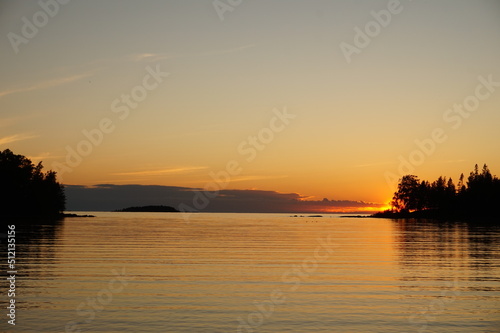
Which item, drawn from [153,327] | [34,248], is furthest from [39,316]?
[34,248]

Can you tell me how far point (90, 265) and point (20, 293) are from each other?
44.3 ft

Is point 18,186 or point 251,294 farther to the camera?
point 18,186

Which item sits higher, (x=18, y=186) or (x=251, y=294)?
(x=18, y=186)

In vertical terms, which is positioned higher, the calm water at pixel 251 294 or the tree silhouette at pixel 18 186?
the tree silhouette at pixel 18 186

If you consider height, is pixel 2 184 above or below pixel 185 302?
above

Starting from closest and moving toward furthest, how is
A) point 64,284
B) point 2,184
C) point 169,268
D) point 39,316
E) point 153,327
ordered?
point 153,327, point 39,316, point 64,284, point 169,268, point 2,184

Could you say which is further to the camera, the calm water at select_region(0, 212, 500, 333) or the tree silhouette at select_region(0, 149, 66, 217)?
the tree silhouette at select_region(0, 149, 66, 217)

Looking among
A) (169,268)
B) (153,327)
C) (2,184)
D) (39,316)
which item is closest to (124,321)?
(153,327)

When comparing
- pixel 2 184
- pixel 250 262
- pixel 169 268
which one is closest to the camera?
pixel 169 268

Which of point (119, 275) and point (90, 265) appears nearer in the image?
point (119, 275)

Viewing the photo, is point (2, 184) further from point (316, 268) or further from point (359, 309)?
point (359, 309)

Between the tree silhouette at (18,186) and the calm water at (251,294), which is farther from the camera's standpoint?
the tree silhouette at (18,186)

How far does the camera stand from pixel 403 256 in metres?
58.1

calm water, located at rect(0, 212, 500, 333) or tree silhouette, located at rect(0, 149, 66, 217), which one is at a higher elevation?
tree silhouette, located at rect(0, 149, 66, 217)
